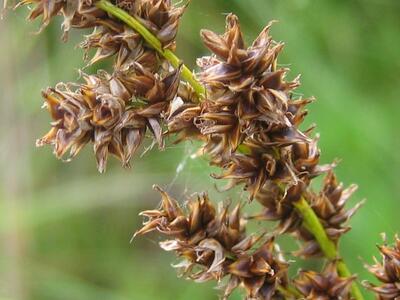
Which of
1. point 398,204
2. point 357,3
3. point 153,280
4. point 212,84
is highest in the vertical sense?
point 357,3

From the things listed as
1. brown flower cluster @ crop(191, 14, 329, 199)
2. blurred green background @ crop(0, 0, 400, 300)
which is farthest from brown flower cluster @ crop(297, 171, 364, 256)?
blurred green background @ crop(0, 0, 400, 300)

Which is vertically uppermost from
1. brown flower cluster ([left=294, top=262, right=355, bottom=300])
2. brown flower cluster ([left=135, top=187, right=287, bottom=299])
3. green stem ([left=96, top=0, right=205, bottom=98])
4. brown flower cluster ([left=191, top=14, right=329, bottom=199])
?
green stem ([left=96, top=0, right=205, bottom=98])

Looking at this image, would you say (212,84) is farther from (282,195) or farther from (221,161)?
(282,195)

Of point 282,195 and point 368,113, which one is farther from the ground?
point 368,113

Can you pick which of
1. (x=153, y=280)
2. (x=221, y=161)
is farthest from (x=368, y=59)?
(x=221, y=161)

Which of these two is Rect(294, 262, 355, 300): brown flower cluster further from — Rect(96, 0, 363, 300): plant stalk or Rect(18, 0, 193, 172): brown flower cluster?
Rect(18, 0, 193, 172): brown flower cluster

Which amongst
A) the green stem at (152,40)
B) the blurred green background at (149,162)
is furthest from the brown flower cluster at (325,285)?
the blurred green background at (149,162)
